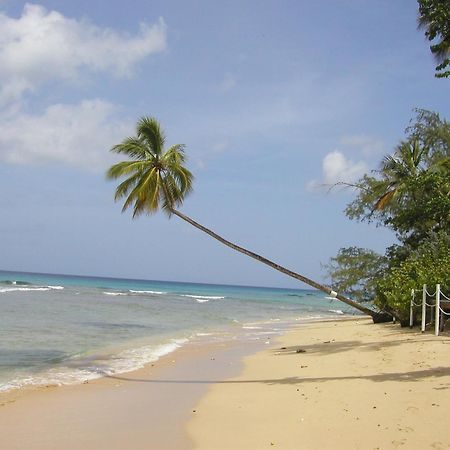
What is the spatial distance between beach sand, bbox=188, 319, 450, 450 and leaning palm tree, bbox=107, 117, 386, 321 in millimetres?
6202

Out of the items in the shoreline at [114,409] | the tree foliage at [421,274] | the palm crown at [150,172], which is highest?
the palm crown at [150,172]

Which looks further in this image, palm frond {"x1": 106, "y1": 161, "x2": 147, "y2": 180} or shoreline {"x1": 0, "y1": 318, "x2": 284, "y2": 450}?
palm frond {"x1": 106, "y1": 161, "x2": 147, "y2": 180}

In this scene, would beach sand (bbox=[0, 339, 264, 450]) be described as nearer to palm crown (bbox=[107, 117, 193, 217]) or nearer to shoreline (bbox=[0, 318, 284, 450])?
shoreline (bbox=[0, 318, 284, 450])

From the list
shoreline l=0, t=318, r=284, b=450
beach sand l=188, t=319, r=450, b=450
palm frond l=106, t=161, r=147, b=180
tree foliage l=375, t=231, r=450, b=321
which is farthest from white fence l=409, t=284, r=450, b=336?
palm frond l=106, t=161, r=147, b=180

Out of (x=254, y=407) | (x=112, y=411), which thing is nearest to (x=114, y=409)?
(x=112, y=411)

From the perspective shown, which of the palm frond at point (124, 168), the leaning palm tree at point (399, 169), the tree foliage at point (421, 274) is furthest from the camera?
the leaning palm tree at point (399, 169)

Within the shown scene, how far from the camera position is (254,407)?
720 centimetres

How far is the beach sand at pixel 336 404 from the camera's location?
219 inches

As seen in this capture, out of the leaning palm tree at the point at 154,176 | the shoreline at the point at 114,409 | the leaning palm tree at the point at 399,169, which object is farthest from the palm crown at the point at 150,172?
the leaning palm tree at the point at 399,169

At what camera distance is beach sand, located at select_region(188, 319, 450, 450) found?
5551mm

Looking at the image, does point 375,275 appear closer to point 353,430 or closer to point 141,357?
point 141,357

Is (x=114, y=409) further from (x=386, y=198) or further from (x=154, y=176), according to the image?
(x=386, y=198)

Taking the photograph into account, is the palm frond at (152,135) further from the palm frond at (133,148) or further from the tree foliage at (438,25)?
the tree foliage at (438,25)

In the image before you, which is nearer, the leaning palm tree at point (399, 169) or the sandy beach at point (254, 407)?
the sandy beach at point (254, 407)
